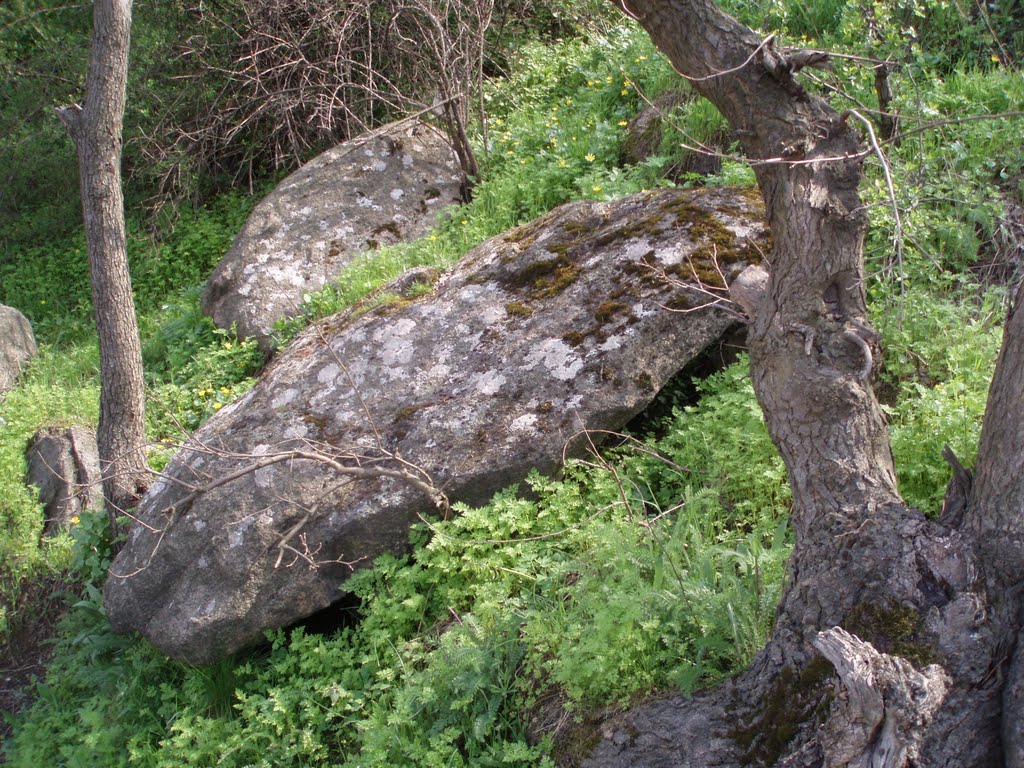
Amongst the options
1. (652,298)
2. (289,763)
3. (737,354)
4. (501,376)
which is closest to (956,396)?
(737,354)

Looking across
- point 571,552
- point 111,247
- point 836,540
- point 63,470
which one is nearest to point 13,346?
point 63,470

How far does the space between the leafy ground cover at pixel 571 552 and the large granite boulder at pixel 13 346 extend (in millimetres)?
1669

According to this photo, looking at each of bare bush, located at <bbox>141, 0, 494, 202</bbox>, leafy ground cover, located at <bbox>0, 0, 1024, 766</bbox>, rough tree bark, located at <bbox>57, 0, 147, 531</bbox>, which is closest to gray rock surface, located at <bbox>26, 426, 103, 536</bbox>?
leafy ground cover, located at <bbox>0, 0, 1024, 766</bbox>

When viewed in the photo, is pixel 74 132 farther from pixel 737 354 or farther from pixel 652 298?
pixel 737 354

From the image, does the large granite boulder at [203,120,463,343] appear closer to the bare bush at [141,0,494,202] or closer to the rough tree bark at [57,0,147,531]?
the bare bush at [141,0,494,202]

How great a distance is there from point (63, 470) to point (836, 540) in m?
5.86

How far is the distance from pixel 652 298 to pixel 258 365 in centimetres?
344

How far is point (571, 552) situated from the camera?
3840 mm

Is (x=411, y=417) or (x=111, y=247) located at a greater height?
(x=111, y=247)

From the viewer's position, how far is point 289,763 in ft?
12.3

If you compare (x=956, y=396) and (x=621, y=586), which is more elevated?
(x=956, y=396)

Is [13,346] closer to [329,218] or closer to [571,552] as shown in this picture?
[329,218]

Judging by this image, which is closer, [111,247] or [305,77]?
[111,247]

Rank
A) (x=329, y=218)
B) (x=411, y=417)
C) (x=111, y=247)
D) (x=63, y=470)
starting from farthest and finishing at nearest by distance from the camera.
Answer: (x=329, y=218), (x=63, y=470), (x=111, y=247), (x=411, y=417)
